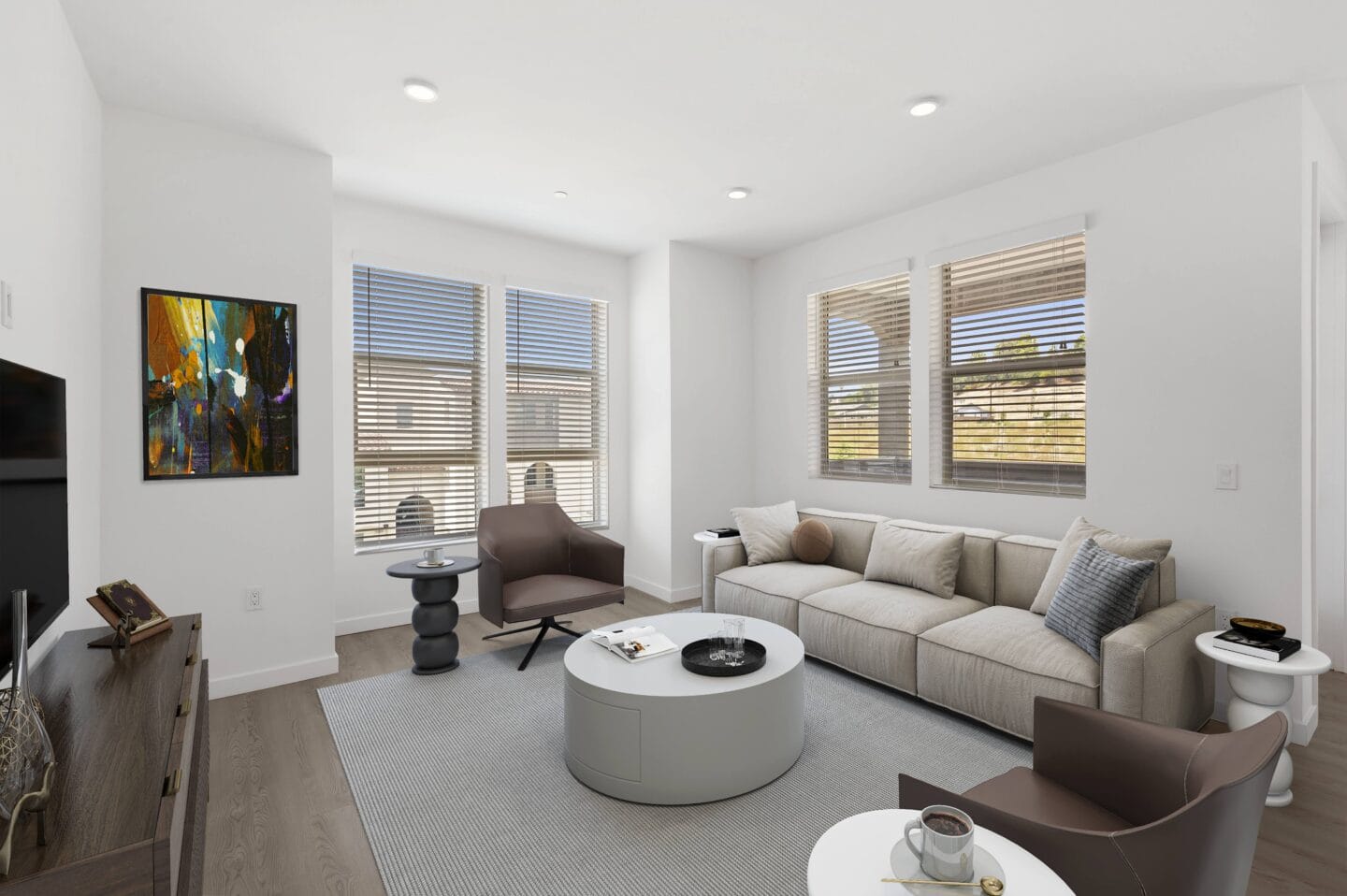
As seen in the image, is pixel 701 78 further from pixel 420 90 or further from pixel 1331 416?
pixel 1331 416

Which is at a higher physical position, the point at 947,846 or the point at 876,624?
the point at 947,846

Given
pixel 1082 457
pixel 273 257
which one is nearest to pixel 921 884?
pixel 1082 457

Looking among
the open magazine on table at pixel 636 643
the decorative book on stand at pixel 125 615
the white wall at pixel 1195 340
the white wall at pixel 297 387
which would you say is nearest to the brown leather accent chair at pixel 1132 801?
the open magazine on table at pixel 636 643

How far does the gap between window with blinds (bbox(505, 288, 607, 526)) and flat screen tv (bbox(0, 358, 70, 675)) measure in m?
3.14

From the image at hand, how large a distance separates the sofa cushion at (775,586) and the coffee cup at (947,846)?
2.57 meters

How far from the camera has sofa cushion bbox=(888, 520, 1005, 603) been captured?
141 inches

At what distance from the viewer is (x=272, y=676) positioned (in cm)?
343

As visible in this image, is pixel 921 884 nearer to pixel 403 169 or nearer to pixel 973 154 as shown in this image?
pixel 973 154

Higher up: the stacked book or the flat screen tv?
the flat screen tv

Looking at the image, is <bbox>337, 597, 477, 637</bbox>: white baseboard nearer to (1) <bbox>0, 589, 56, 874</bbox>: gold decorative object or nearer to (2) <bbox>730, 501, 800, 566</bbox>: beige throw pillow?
(2) <bbox>730, 501, 800, 566</bbox>: beige throw pillow

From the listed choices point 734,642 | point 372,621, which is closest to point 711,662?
point 734,642

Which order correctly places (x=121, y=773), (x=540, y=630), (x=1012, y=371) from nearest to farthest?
(x=121, y=773) → (x=1012, y=371) → (x=540, y=630)

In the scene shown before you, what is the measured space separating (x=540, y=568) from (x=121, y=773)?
2925mm

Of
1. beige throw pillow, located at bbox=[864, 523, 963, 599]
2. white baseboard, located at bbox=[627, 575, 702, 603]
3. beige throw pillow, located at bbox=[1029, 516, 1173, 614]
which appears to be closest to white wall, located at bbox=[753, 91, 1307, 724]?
beige throw pillow, located at bbox=[1029, 516, 1173, 614]
